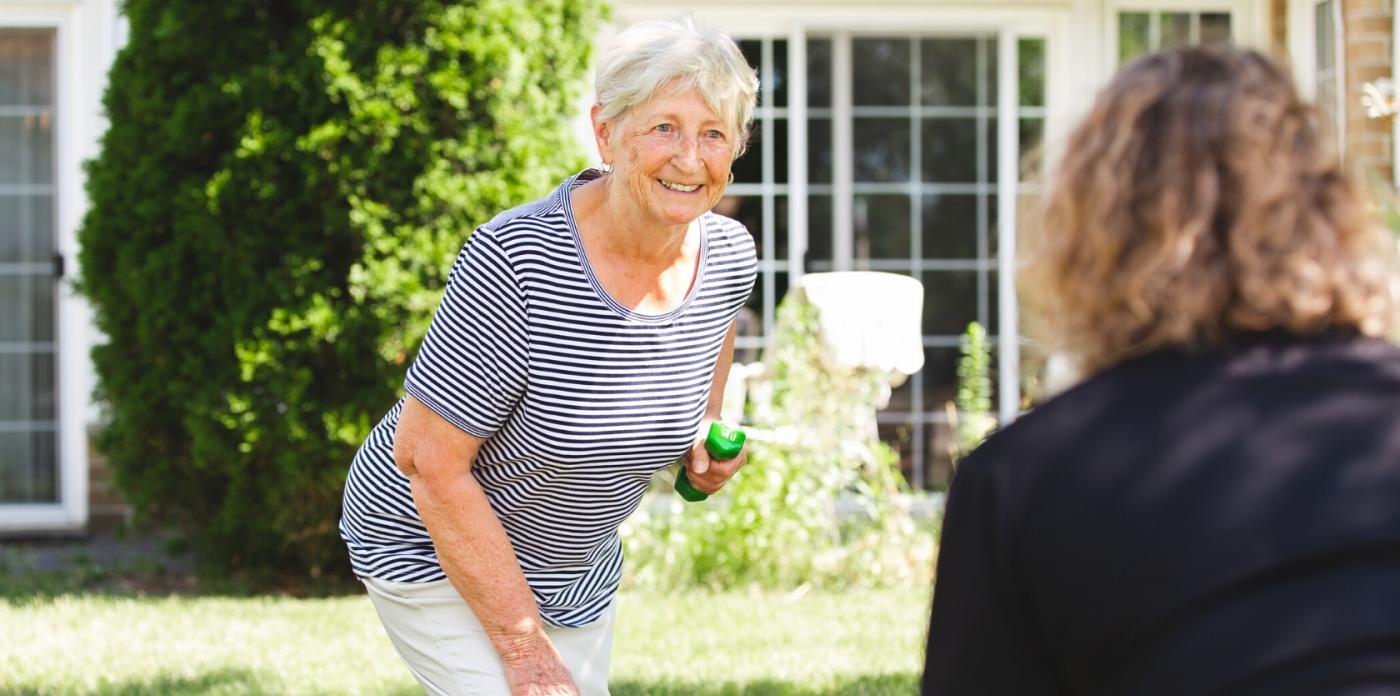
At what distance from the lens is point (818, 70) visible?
26.1 ft

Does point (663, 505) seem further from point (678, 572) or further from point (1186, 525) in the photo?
point (1186, 525)

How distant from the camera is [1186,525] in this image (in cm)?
122

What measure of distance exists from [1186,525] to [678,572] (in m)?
5.00

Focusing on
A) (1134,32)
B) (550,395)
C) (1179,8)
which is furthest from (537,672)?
(1179,8)

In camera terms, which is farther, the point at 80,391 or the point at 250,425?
the point at 80,391

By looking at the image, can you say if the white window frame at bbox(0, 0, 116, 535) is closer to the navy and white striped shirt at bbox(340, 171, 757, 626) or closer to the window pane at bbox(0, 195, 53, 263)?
the window pane at bbox(0, 195, 53, 263)

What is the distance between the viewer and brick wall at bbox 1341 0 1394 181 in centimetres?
657

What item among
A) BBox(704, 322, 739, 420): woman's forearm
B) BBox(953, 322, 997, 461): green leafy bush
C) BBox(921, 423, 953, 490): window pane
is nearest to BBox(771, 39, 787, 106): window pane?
BBox(953, 322, 997, 461): green leafy bush

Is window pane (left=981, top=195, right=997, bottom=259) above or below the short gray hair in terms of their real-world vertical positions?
above

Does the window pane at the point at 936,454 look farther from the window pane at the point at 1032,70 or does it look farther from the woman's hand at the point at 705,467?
the woman's hand at the point at 705,467

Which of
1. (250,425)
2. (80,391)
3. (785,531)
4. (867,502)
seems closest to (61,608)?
(250,425)

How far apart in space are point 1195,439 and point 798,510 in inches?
194

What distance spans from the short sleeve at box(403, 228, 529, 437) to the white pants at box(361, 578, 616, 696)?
0.34 m

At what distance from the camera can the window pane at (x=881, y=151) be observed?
314 inches
